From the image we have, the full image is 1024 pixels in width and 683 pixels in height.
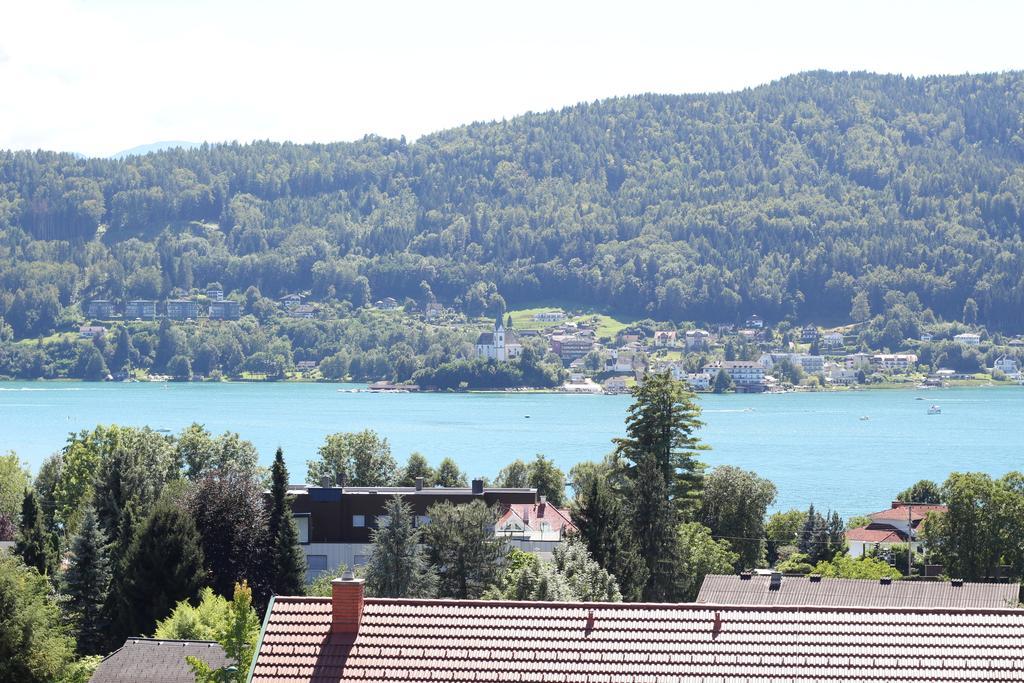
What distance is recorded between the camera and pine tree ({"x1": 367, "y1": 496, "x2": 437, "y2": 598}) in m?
37.9

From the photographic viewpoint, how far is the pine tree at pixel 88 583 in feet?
112

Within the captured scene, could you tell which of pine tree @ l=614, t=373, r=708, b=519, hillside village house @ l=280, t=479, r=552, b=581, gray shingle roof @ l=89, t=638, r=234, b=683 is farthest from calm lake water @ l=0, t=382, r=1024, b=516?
gray shingle roof @ l=89, t=638, r=234, b=683

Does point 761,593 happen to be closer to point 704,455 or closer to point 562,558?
point 562,558

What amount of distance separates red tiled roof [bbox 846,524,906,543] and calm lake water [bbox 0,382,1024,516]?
61.8 feet

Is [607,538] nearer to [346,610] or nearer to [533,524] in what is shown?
[533,524]

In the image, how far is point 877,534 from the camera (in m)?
64.7

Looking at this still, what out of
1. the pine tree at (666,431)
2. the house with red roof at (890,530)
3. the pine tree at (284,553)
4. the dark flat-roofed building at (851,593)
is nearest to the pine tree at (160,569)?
the pine tree at (284,553)

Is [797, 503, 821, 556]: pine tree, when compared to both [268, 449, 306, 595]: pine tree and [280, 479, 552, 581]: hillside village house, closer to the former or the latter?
[280, 479, 552, 581]: hillside village house

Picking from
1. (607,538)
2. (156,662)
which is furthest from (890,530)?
(156,662)

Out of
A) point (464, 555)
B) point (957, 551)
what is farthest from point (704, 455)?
point (464, 555)

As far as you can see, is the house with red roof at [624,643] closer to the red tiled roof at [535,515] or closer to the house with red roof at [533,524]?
the house with red roof at [533,524]

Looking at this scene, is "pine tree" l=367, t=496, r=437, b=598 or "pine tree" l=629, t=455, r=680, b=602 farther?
"pine tree" l=629, t=455, r=680, b=602

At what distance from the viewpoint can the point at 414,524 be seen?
4888 centimetres

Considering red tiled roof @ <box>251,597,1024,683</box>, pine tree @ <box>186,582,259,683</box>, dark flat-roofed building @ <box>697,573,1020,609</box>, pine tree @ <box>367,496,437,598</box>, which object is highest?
red tiled roof @ <box>251,597,1024,683</box>
